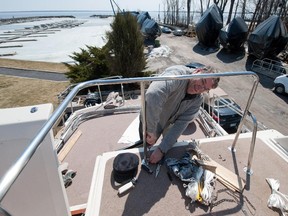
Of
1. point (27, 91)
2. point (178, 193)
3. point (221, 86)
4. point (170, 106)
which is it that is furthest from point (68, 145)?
point (27, 91)

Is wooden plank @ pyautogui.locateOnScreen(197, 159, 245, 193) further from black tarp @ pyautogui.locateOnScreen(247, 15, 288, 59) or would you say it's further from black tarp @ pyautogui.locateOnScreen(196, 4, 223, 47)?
black tarp @ pyautogui.locateOnScreen(196, 4, 223, 47)

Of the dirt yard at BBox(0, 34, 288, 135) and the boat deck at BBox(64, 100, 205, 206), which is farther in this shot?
the dirt yard at BBox(0, 34, 288, 135)

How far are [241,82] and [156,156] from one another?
13312 millimetres

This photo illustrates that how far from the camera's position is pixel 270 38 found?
48.6 feet

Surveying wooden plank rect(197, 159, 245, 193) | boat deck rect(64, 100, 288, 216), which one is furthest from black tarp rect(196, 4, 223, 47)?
wooden plank rect(197, 159, 245, 193)

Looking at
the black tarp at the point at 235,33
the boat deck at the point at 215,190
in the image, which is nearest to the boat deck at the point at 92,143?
the boat deck at the point at 215,190

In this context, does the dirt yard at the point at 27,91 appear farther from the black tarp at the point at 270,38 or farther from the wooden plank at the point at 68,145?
the black tarp at the point at 270,38

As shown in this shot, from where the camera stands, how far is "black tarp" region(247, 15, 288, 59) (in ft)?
48.6

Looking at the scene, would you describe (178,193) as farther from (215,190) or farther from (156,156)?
(156,156)

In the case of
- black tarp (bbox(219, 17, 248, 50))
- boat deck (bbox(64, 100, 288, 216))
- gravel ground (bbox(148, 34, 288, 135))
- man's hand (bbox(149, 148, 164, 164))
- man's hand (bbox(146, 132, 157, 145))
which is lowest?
gravel ground (bbox(148, 34, 288, 135))

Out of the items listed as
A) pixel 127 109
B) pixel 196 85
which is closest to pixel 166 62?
pixel 127 109

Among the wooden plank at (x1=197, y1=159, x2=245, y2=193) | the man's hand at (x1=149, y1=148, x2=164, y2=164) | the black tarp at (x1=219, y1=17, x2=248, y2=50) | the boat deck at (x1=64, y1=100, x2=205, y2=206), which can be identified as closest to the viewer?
the wooden plank at (x1=197, y1=159, x2=245, y2=193)

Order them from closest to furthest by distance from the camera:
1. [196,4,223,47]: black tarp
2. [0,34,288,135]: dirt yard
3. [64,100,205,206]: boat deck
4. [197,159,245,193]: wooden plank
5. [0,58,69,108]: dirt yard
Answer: [197,159,245,193]: wooden plank < [64,100,205,206]: boat deck < [0,34,288,135]: dirt yard < [0,58,69,108]: dirt yard < [196,4,223,47]: black tarp

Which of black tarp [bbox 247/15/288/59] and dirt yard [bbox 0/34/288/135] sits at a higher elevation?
black tarp [bbox 247/15/288/59]
